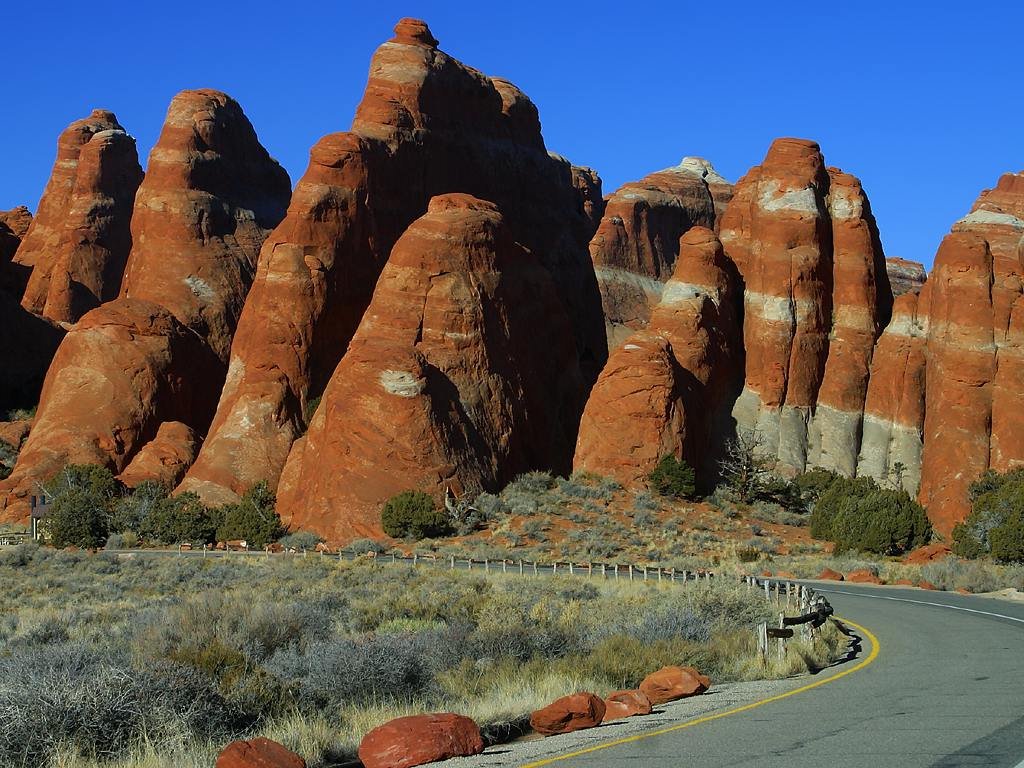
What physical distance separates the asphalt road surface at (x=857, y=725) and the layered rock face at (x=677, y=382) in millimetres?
41757

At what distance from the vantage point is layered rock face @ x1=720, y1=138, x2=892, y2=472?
2731 inches

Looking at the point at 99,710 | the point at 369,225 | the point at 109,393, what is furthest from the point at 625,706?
the point at 369,225

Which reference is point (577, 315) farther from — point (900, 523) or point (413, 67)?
point (900, 523)

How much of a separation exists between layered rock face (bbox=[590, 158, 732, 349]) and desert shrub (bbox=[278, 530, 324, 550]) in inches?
2170


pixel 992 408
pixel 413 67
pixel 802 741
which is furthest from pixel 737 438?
pixel 802 741

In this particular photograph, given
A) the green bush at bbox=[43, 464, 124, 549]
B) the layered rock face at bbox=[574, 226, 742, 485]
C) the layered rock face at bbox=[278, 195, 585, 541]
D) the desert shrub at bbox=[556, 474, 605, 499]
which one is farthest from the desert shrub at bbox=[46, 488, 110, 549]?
the layered rock face at bbox=[574, 226, 742, 485]

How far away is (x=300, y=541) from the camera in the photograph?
5462cm

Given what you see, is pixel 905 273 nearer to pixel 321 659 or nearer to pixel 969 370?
pixel 969 370

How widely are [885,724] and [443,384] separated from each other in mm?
48163

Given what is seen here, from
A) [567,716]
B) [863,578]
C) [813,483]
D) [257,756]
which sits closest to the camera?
[257,756]

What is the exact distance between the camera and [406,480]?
5694 centimetres

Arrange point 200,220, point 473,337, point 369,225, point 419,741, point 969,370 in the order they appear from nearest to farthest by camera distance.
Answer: point 419,741, point 969,370, point 473,337, point 369,225, point 200,220

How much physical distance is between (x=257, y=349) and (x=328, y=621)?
164 feet

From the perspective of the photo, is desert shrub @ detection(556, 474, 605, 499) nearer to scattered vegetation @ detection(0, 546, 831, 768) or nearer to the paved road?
scattered vegetation @ detection(0, 546, 831, 768)
